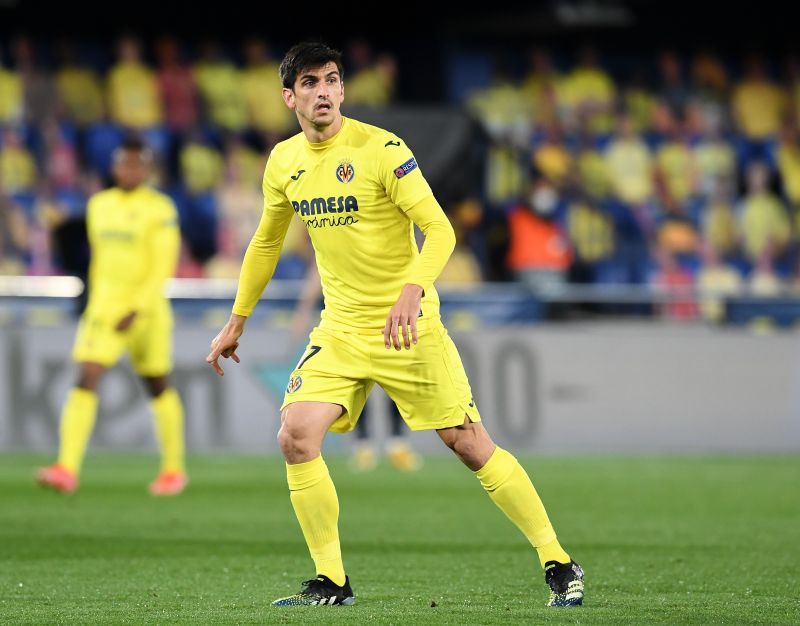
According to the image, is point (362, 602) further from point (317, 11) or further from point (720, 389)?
point (317, 11)

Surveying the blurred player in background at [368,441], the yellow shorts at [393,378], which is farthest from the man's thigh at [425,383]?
the blurred player in background at [368,441]

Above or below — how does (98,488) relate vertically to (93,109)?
below

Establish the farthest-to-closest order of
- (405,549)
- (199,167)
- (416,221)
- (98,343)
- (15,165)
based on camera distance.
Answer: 1. (199,167)
2. (15,165)
3. (98,343)
4. (405,549)
5. (416,221)

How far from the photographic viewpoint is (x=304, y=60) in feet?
Answer: 20.2

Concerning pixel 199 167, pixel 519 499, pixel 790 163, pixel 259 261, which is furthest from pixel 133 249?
pixel 790 163

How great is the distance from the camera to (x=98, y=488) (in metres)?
12.0

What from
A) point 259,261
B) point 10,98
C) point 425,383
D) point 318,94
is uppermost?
point 10,98

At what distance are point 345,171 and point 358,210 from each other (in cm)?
16

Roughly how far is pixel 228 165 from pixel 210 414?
4488 mm

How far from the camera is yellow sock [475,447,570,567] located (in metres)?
6.29

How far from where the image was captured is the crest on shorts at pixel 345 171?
6246mm

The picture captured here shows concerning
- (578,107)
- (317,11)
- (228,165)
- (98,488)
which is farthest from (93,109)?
(98,488)

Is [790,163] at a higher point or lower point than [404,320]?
higher

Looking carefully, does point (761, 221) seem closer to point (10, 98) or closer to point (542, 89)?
point (542, 89)
